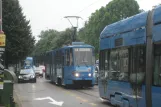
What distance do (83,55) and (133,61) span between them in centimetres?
1493

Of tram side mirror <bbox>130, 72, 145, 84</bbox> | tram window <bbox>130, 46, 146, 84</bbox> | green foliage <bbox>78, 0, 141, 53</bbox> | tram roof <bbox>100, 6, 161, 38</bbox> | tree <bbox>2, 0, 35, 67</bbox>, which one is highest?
green foliage <bbox>78, 0, 141, 53</bbox>

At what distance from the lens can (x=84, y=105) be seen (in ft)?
53.6

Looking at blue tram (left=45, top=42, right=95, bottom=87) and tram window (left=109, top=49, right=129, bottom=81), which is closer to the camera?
tram window (left=109, top=49, right=129, bottom=81)

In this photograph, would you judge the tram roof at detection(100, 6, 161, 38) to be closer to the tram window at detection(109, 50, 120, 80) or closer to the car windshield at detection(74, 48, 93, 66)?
the tram window at detection(109, 50, 120, 80)

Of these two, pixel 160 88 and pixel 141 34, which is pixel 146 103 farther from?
pixel 141 34

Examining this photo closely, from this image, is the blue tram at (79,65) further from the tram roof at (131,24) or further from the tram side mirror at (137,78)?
the tram side mirror at (137,78)

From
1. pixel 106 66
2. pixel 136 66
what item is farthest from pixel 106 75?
pixel 136 66

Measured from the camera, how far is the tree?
36.8m

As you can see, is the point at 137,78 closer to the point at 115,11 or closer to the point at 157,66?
the point at 157,66

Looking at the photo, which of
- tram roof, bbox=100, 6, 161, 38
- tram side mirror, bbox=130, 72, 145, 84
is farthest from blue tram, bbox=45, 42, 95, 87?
tram side mirror, bbox=130, 72, 145, 84

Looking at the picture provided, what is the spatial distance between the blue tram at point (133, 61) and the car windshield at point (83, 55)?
10.4 m

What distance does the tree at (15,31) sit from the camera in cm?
3678

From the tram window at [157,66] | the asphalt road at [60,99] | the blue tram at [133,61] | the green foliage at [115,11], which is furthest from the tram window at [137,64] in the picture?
the green foliage at [115,11]

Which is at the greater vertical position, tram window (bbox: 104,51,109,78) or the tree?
the tree
